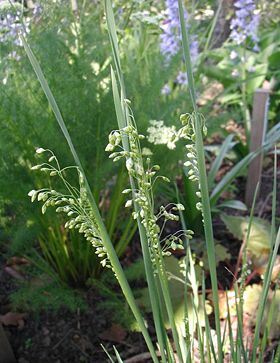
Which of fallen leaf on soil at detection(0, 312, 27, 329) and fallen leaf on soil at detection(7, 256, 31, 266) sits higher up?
fallen leaf on soil at detection(7, 256, 31, 266)

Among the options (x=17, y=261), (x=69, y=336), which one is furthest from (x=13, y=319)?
(x=17, y=261)

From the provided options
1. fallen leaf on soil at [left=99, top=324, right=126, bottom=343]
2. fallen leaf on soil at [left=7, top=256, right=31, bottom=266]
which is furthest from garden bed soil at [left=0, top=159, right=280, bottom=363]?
fallen leaf on soil at [left=7, top=256, right=31, bottom=266]

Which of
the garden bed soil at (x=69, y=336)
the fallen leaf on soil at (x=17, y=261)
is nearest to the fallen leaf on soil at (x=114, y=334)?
the garden bed soil at (x=69, y=336)

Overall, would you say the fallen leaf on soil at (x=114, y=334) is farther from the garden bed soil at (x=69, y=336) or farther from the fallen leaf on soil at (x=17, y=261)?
the fallen leaf on soil at (x=17, y=261)

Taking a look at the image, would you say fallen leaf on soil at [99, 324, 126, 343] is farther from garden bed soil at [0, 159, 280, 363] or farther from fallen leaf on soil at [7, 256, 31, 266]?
fallen leaf on soil at [7, 256, 31, 266]

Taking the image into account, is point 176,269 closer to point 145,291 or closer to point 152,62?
point 145,291

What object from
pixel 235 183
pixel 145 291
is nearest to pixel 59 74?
pixel 145 291
